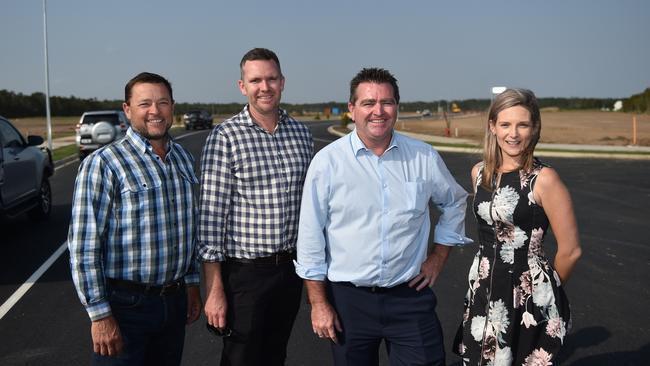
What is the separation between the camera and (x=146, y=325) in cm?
276

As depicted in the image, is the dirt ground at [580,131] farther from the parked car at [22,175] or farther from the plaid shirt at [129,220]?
the plaid shirt at [129,220]

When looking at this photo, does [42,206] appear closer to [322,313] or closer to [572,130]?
[322,313]

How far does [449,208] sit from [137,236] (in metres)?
1.62

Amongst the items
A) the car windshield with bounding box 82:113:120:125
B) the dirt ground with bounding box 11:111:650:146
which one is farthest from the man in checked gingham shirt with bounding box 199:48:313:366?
the car windshield with bounding box 82:113:120:125

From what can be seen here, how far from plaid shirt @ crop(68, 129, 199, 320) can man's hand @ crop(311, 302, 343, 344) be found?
0.72 metres

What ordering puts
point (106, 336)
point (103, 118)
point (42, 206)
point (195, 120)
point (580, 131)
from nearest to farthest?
1. point (106, 336)
2. point (42, 206)
3. point (103, 118)
4. point (580, 131)
5. point (195, 120)

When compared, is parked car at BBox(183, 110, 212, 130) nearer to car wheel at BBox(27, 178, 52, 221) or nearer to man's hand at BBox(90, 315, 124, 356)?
car wheel at BBox(27, 178, 52, 221)

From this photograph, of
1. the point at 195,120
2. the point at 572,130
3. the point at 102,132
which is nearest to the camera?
the point at 102,132

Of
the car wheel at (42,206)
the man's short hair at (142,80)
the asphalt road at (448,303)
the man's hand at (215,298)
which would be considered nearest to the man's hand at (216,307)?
the man's hand at (215,298)

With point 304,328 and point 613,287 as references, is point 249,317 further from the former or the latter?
point 613,287

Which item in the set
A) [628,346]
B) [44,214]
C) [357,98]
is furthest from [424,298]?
[44,214]

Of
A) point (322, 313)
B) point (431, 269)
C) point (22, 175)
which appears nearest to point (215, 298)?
point (322, 313)

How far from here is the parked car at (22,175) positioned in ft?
27.3

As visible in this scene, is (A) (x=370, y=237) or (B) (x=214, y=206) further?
(B) (x=214, y=206)
